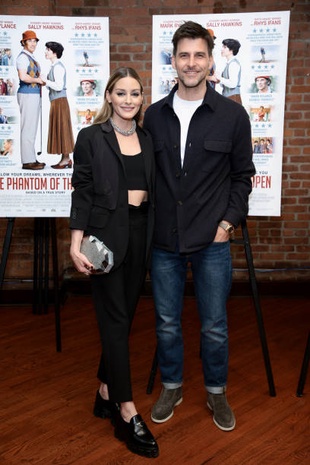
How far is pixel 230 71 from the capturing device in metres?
2.48

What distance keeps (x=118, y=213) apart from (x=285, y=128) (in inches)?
89.5

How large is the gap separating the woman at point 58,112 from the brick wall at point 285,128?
100cm

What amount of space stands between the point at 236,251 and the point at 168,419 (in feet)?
6.30

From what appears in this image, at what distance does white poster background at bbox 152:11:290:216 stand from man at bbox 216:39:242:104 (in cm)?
2

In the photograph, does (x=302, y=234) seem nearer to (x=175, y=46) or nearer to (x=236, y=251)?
(x=236, y=251)

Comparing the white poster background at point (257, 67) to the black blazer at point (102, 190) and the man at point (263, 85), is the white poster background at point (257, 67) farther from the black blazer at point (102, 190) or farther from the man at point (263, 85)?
the black blazer at point (102, 190)

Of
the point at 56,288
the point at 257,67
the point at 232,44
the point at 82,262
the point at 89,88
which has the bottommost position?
the point at 56,288

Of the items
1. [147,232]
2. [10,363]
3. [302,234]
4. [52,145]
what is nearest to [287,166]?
[302,234]

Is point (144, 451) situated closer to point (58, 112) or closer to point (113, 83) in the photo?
point (113, 83)

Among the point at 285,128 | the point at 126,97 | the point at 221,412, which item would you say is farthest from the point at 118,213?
the point at 285,128

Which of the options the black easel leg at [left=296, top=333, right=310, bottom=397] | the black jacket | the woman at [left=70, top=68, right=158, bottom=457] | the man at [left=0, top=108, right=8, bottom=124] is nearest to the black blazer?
the woman at [left=70, top=68, right=158, bottom=457]

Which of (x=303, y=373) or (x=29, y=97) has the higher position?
(x=29, y=97)

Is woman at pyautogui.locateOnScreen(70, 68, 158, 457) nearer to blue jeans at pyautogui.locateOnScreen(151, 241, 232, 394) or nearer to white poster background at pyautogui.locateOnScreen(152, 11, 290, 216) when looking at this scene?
blue jeans at pyautogui.locateOnScreen(151, 241, 232, 394)

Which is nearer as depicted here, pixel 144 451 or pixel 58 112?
pixel 144 451
